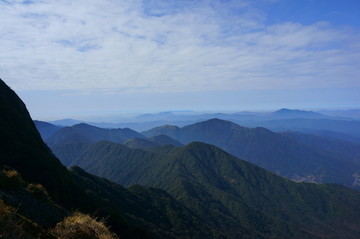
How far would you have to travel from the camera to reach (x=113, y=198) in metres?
151

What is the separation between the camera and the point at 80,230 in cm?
1162

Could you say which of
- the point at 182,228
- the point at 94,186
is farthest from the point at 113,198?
the point at 182,228

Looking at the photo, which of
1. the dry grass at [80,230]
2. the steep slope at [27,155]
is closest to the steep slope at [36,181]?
the steep slope at [27,155]

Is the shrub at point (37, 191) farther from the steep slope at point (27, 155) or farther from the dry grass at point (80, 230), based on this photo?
the steep slope at point (27, 155)

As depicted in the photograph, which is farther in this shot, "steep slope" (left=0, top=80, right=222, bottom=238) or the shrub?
the shrub

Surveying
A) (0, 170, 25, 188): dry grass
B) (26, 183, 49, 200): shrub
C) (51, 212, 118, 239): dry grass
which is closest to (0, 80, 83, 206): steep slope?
(26, 183, 49, 200): shrub

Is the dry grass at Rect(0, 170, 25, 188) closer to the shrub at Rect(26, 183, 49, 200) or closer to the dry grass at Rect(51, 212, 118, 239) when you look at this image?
the shrub at Rect(26, 183, 49, 200)

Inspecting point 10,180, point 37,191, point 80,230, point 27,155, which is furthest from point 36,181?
point 80,230

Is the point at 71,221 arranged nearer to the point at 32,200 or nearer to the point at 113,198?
the point at 32,200

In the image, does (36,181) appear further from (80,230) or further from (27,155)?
(80,230)

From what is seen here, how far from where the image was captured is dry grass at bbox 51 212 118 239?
1135 cm

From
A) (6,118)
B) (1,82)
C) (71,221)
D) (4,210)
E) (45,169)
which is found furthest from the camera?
(1,82)

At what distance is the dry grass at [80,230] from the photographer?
11.4 meters

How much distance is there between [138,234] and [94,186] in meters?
84.8
